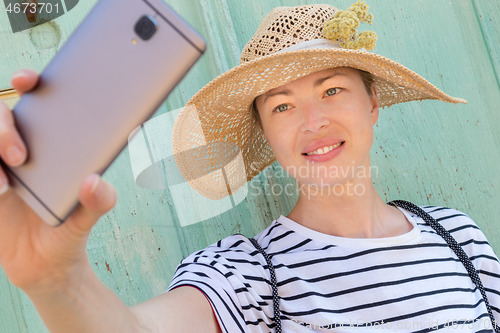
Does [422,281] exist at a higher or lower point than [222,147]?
lower

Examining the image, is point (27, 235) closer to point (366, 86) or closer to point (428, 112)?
point (366, 86)

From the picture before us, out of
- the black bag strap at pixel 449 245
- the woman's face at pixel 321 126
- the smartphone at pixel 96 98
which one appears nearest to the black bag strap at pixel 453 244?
the black bag strap at pixel 449 245

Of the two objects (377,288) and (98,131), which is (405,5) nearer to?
(377,288)

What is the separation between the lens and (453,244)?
4.01 ft

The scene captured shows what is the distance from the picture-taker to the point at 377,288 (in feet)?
3.54

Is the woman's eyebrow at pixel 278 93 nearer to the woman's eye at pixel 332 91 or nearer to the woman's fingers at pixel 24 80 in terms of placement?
the woman's eye at pixel 332 91

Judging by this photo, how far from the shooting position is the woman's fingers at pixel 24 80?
0.54 meters

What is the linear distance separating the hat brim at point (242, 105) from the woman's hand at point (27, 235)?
62cm

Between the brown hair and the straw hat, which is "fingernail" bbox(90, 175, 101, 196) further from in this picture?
the brown hair

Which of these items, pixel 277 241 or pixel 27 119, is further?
pixel 277 241

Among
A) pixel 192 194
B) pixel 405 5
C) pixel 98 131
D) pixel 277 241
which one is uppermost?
pixel 405 5

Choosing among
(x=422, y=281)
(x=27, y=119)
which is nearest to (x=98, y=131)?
(x=27, y=119)

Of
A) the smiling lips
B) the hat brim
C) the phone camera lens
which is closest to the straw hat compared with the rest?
the hat brim

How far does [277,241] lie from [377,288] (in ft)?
0.85
